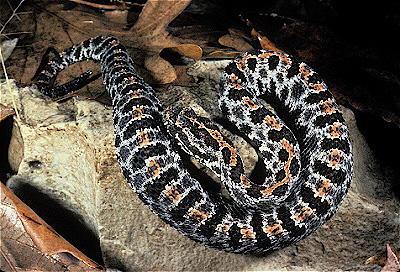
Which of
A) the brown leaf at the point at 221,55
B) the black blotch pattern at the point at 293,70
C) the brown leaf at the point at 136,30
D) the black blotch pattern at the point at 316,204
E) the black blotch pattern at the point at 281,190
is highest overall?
the brown leaf at the point at 136,30

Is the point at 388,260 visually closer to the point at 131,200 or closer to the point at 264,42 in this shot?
the point at 131,200

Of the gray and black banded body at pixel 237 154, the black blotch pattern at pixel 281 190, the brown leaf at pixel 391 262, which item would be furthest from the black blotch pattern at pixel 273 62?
the brown leaf at pixel 391 262

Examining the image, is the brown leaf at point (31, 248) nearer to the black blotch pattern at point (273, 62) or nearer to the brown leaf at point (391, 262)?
the brown leaf at point (391, 262)

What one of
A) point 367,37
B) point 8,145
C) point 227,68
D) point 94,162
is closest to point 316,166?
point 227,68

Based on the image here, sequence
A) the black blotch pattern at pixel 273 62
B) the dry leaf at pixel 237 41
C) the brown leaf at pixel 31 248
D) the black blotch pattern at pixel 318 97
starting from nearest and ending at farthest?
1. the brown leaf at pixel 31 248
2. the black blotch pattern at pixel 318 97
3. the black blotch pattern at pixel 273 62
4. the dry leaf at pixel 237 41

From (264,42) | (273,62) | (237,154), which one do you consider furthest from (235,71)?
(237,154)

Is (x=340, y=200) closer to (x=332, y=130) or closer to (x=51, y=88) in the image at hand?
(x=332, y=130)
